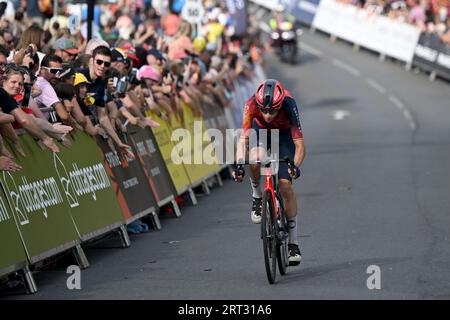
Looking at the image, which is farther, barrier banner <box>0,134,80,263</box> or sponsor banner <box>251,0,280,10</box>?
sponsor banner <box>251,0,280,10</box>

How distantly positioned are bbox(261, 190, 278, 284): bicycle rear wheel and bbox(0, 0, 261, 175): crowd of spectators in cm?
222

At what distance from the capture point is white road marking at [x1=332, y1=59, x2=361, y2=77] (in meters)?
44.7

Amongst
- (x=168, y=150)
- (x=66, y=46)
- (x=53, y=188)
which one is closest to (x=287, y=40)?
(x=168, y=150)

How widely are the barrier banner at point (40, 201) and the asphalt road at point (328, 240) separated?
14.4 inches

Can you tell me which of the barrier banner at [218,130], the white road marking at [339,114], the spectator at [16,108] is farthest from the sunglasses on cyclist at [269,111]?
the white road marking at [339,114]

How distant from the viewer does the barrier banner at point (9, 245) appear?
34.2ft

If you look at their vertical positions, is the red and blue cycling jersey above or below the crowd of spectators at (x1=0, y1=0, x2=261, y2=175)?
above

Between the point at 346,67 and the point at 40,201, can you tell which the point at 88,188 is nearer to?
the point at 40,201

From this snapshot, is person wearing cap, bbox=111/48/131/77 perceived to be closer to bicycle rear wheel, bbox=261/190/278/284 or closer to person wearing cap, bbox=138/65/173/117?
person wearing cap, bbox=138/65/173/117

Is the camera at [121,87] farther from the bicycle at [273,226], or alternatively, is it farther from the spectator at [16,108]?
the bicycle at [273,226]

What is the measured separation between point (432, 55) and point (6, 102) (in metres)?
32.8

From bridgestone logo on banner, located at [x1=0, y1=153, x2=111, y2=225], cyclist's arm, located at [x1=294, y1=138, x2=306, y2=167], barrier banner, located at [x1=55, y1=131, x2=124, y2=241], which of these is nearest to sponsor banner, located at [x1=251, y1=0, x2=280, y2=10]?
barrier banner, located at [x1=55, y1=131, x2=124, y2=241]
